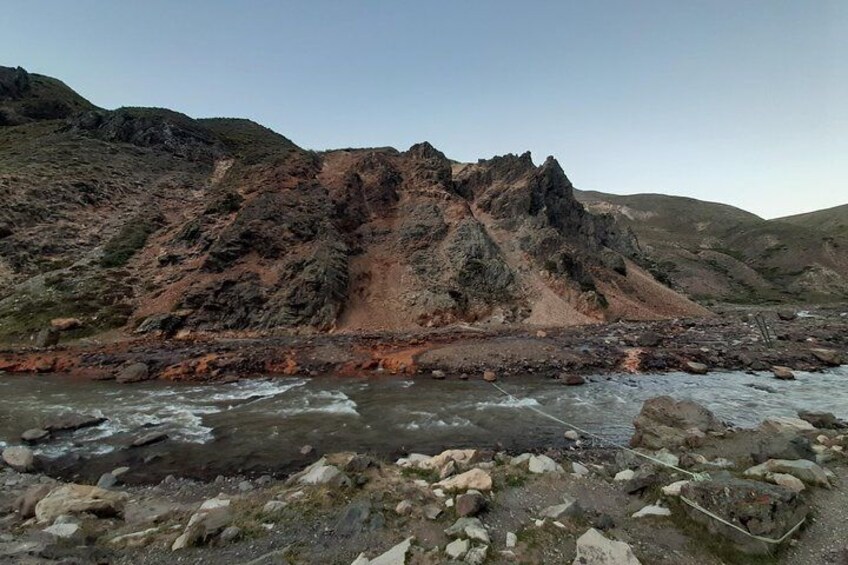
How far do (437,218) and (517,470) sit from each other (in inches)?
1468

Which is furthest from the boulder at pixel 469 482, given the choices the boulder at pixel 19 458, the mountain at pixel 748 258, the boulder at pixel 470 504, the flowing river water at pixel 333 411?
the mountain at pixel 748 258

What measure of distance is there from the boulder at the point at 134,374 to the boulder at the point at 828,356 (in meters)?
36.2

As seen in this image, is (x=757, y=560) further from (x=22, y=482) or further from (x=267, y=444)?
(x=22, y=482)

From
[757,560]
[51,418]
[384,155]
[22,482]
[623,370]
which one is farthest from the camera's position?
Result: [384,155]

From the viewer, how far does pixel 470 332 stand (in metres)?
30.8

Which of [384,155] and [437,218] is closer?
[437,218]

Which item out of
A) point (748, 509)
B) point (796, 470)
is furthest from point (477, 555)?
point (796, 470)

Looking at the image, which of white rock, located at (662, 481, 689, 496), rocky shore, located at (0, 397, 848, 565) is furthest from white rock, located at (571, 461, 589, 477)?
white rock, located at (662, 481, 689, 496)

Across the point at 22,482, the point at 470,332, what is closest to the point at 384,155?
the point at 470,332

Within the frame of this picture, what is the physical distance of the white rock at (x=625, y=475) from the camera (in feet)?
27.1

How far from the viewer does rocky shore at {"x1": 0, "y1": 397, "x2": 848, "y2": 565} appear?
5695mm

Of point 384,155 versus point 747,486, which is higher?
point 384,155

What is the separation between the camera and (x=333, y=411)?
16.1m

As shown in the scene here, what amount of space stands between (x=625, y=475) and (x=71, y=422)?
17.3m
